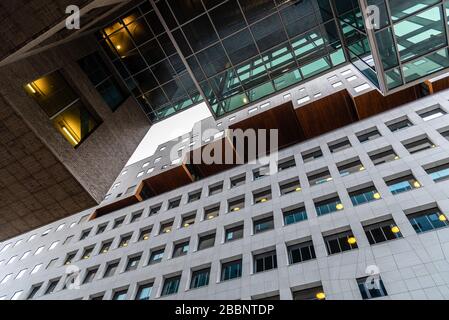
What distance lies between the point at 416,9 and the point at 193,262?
21132mm

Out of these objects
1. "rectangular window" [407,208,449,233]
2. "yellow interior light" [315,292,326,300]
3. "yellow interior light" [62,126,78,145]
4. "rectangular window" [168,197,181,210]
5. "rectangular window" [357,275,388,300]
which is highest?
"yellow interior light" [62,126,78,145]

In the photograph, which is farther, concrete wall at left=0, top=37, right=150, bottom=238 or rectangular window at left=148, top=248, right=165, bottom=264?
rectangular window at left=148, top=248, right=165, bottom=264

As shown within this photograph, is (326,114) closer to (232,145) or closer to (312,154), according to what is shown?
(312,154)

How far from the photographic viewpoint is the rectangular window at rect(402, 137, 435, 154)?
77.4 ft

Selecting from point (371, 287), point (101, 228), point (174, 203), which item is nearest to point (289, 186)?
point (371, 287)

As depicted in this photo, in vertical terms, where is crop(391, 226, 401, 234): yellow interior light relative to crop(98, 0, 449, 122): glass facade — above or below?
below

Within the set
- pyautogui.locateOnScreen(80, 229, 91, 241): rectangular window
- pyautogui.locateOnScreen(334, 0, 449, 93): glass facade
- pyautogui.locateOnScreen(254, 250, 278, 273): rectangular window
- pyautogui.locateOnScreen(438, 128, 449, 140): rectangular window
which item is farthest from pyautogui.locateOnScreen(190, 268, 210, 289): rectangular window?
pyautogui.locateOnScreen(438, 128, 449, 140): rectangular window

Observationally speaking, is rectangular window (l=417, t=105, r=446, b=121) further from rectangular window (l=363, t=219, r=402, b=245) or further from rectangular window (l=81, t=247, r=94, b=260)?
rectangular window (l=81, t=247, r=94, b=260)

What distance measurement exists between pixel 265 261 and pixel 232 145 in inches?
659

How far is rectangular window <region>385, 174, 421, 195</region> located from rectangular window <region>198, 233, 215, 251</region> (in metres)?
14.2

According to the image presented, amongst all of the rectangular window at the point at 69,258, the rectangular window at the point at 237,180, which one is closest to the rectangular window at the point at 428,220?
the rectangular window at the point at 237,180

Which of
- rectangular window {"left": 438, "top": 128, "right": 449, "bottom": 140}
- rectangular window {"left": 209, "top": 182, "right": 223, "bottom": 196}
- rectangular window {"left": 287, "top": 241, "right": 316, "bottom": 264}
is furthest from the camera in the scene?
rectangular window {"left": 209, "top": 182, "right": 223, "bottom": 196}
